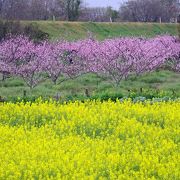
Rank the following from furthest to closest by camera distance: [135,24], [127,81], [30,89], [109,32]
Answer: [135,24] < [109,32] < [127,81] < [30,89]

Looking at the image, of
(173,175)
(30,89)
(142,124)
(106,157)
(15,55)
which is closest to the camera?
(173,175)

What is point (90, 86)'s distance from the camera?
20.3 metres

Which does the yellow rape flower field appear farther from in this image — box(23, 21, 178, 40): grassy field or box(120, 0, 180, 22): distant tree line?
box(120, 0, 180, 22): distant tree line

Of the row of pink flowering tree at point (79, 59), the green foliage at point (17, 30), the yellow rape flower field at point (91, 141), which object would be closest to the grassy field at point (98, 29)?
the green foliage at point (17, 30)

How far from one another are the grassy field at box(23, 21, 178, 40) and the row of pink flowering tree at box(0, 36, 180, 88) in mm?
13729

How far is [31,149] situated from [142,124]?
3.32m

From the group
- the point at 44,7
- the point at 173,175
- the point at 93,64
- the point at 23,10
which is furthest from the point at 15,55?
the point at 44,7

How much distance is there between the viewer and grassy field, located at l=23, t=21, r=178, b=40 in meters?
41.3

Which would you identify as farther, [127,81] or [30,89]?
[127,81]

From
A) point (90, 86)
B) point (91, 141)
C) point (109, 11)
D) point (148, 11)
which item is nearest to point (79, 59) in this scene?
point (90, 86)

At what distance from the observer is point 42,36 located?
106ft

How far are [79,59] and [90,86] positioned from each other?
175 inches

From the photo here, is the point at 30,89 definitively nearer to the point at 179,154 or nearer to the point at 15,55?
the point at 15,55

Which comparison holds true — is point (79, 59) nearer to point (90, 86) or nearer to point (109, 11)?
point (90, 86)
